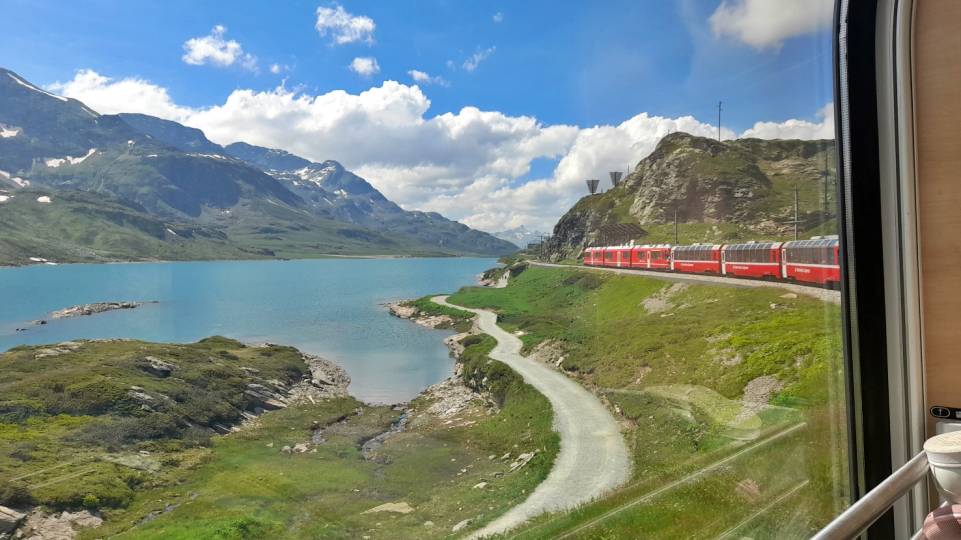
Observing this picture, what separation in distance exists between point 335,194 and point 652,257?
430 cm

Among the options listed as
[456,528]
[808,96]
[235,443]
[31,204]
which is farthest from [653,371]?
[31,204]

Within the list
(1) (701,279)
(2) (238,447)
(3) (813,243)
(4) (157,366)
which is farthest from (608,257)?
(4) (157,366)

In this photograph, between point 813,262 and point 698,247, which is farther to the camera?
point 698,247

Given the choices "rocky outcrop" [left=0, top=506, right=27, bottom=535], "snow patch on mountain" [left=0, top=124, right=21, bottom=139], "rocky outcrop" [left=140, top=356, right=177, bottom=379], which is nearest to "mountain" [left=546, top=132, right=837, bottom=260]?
"rocky outcrop" [left=140, top=356, right=177, bottom=379]

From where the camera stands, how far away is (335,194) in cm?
638

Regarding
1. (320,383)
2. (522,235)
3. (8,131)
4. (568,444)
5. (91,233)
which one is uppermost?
(8,131)

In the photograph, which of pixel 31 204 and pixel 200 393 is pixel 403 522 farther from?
pixel 31 204

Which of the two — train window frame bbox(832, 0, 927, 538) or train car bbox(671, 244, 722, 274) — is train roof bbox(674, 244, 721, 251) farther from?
train window frame bbox(832, 0, 927, 538)

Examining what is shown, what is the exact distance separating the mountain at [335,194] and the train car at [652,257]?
1186mm

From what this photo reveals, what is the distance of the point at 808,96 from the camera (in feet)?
7.25

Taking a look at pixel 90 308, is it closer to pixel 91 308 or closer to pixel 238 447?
pixel 91 308

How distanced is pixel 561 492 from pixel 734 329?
5.04 feet

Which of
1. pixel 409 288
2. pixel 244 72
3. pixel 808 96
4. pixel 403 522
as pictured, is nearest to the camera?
pixel 808 96

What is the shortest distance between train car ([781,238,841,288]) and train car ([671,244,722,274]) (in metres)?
0.55
